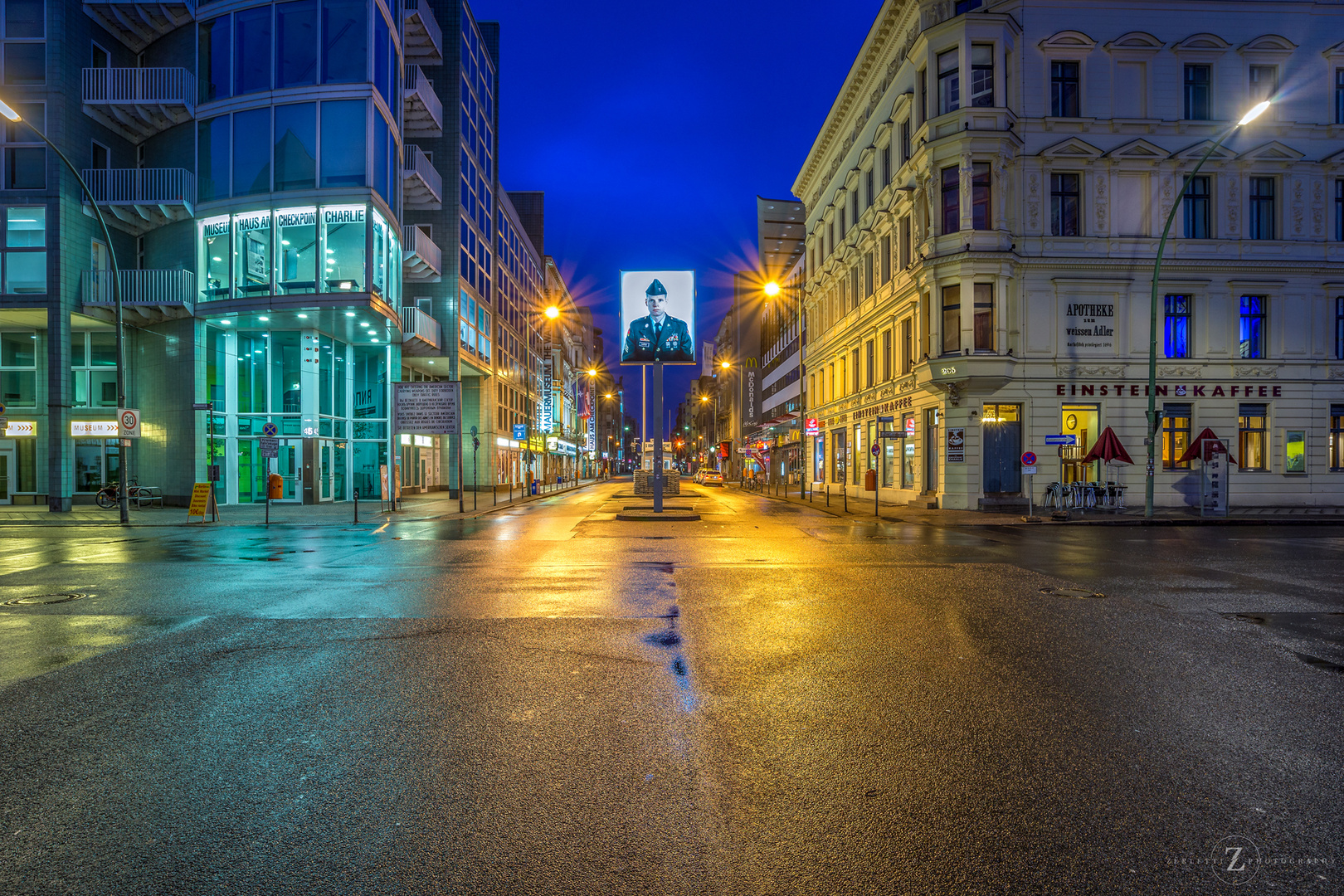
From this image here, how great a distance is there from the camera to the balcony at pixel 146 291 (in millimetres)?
28984

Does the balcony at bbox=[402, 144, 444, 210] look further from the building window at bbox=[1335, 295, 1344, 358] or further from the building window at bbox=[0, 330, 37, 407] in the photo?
the building window at bbox=[1335, 295, 1344, 358]

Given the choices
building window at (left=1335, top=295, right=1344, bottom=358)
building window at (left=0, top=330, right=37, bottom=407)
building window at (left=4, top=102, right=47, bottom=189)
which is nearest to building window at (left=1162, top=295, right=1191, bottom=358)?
building window at (left=1335, top=295, right=1344, bottom=358)

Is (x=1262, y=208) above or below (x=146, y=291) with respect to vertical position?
above

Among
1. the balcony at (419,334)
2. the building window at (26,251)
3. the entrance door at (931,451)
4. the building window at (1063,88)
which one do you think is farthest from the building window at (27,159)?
the building window at (1063,88)

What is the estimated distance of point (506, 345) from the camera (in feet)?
193

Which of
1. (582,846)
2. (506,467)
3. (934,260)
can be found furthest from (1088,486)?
(506,467)

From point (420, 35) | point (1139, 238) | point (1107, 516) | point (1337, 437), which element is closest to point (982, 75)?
point (1139, 238)

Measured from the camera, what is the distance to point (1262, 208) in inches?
1157

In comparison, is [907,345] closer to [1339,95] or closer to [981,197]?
[981,197]

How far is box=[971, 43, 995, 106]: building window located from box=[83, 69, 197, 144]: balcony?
30044 millimetres

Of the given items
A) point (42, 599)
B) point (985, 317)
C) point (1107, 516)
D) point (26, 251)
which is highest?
point (26, 251)

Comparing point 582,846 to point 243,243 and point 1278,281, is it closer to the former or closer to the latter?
point 243,243

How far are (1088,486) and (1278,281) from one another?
38.6 ft

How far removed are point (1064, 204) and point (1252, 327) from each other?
8987mm
